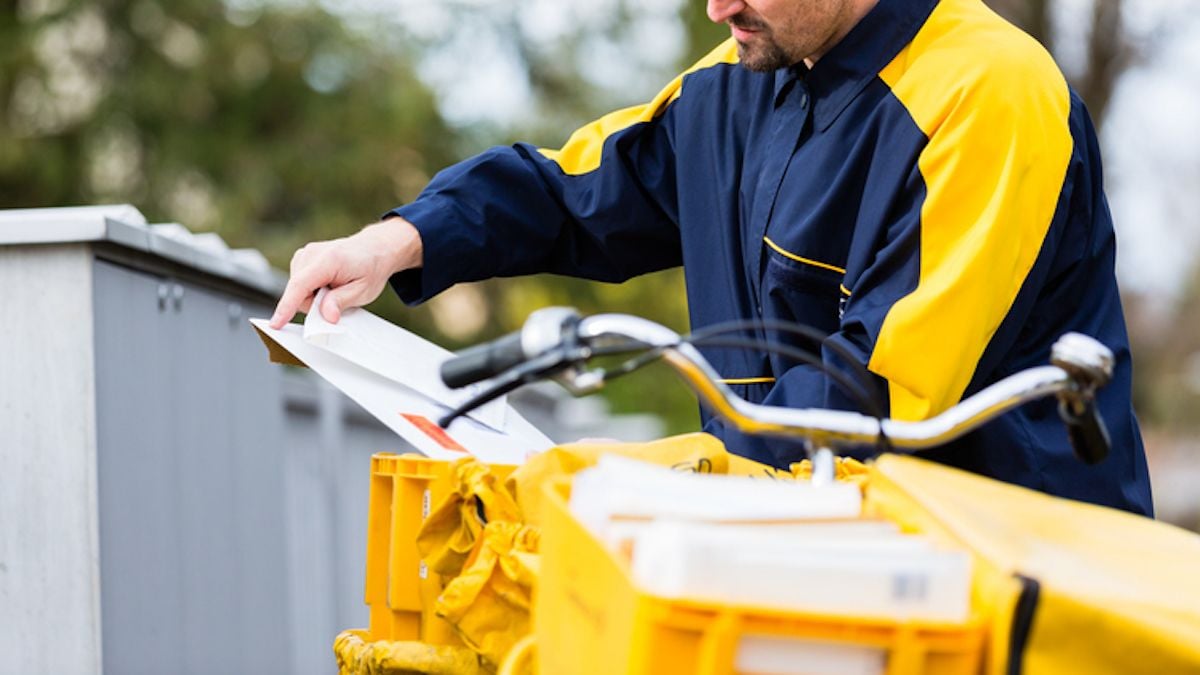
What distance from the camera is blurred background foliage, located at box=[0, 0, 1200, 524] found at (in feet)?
33.2

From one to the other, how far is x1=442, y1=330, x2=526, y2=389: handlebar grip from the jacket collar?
1.13 meters

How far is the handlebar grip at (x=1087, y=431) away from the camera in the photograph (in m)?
1.87

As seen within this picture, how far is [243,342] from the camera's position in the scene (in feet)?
14.4

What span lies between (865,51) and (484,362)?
1.22 m

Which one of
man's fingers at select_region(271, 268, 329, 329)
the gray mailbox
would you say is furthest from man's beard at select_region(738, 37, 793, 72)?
the gray mailbox

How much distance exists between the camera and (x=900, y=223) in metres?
2.55

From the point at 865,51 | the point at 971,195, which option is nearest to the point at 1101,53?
the point at 865,51

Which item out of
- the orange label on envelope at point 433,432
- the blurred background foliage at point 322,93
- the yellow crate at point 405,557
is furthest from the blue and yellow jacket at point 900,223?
the blurred background foliage at point 322,93

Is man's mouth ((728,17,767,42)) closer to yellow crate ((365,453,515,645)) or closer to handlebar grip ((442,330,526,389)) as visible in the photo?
yellow crate ((365,453,515,645))

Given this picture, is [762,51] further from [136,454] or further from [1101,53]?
[1101,53]

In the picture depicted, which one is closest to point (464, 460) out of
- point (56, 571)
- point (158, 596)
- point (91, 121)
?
point (56, 571)

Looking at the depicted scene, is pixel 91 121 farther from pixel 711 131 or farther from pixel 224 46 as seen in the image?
pixel 711 131

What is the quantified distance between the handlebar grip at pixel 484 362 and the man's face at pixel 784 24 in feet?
3.73

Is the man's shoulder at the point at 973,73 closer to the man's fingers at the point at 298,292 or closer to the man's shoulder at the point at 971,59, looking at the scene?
the man's shoulder at the point at 971,59
